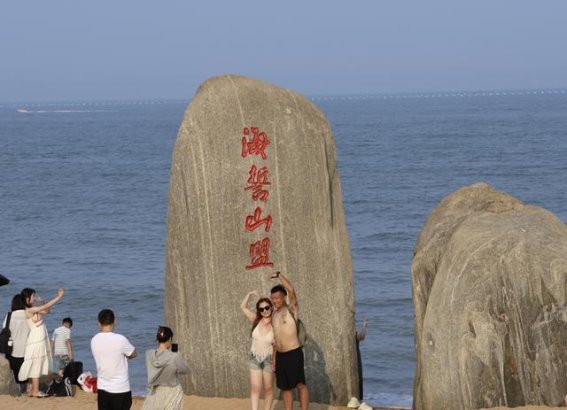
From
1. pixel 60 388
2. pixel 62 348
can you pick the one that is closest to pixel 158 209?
pixel 62 348

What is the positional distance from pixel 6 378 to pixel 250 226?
343cm

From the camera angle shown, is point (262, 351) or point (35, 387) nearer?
point (262, 351)

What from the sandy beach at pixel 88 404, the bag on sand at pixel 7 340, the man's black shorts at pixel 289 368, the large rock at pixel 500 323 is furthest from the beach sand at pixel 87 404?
the large rock at pixel 500 323

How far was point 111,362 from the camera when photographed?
11.2 m

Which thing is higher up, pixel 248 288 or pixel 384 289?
pixel 248 288

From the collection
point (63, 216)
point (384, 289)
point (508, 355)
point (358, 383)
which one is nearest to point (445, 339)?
point (508, 355)

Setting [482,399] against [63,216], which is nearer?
[482,399]

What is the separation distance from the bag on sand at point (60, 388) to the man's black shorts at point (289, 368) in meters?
3.39

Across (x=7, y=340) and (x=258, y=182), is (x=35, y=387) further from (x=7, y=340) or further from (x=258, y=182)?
(x=258, y=182)

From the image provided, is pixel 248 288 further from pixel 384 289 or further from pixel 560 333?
pixel 384 289

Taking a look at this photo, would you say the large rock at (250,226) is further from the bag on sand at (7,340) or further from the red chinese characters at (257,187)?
the bag on sand at (7,340)

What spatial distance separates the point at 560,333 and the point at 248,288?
12.1 feet

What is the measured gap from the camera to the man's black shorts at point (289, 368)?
12.9 metres

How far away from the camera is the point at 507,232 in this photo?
44.9ft
